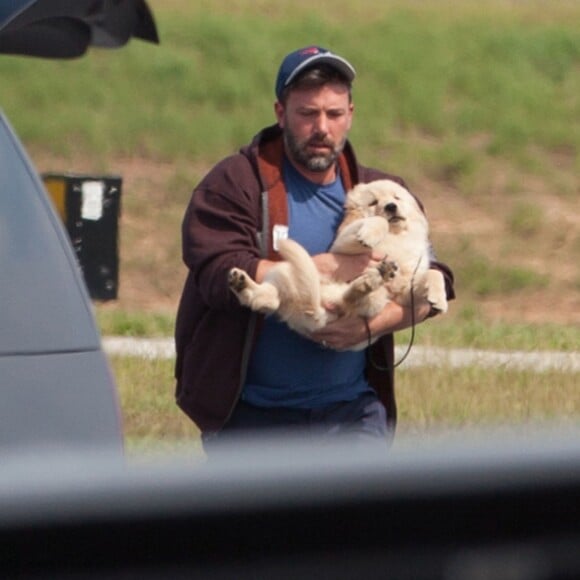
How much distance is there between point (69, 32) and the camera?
26.1ft

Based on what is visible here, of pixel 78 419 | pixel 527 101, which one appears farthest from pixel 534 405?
pixel 527 101

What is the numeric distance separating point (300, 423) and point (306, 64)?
1.20m

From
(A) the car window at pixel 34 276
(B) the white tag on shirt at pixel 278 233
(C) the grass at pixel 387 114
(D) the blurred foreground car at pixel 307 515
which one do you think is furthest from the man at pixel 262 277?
(C) the grass at pixel 387 114

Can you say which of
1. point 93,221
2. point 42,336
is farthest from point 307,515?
point 93,221

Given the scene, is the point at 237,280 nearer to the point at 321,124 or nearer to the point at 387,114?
the point at 321,124

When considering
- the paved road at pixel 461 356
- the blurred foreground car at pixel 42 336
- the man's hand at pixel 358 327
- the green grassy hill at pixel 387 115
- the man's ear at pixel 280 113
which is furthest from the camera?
the green grassy hill at pixel 387 115

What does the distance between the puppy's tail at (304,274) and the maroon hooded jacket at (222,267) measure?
14 cm

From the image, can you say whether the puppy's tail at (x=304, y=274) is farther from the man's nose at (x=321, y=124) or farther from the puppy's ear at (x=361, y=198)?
the man's nose at (x=321, y=124)

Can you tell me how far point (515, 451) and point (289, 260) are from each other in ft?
12.6

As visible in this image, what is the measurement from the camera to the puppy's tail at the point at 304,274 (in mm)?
5527

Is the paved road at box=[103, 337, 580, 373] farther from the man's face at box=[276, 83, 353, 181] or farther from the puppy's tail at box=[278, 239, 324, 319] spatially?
the puppy's tail at box=[278, 239, 324, 319]

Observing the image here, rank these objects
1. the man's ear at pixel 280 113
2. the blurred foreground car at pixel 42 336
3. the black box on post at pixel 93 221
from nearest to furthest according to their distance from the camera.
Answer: the blurred foreground car at pixel 42 336 → the man's ear at pixel 280 113 → the black box on post at pixel 93 221

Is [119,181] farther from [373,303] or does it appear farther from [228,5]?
[228,5]

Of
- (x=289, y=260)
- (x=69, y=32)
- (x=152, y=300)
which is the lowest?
(x=152, y=300)
